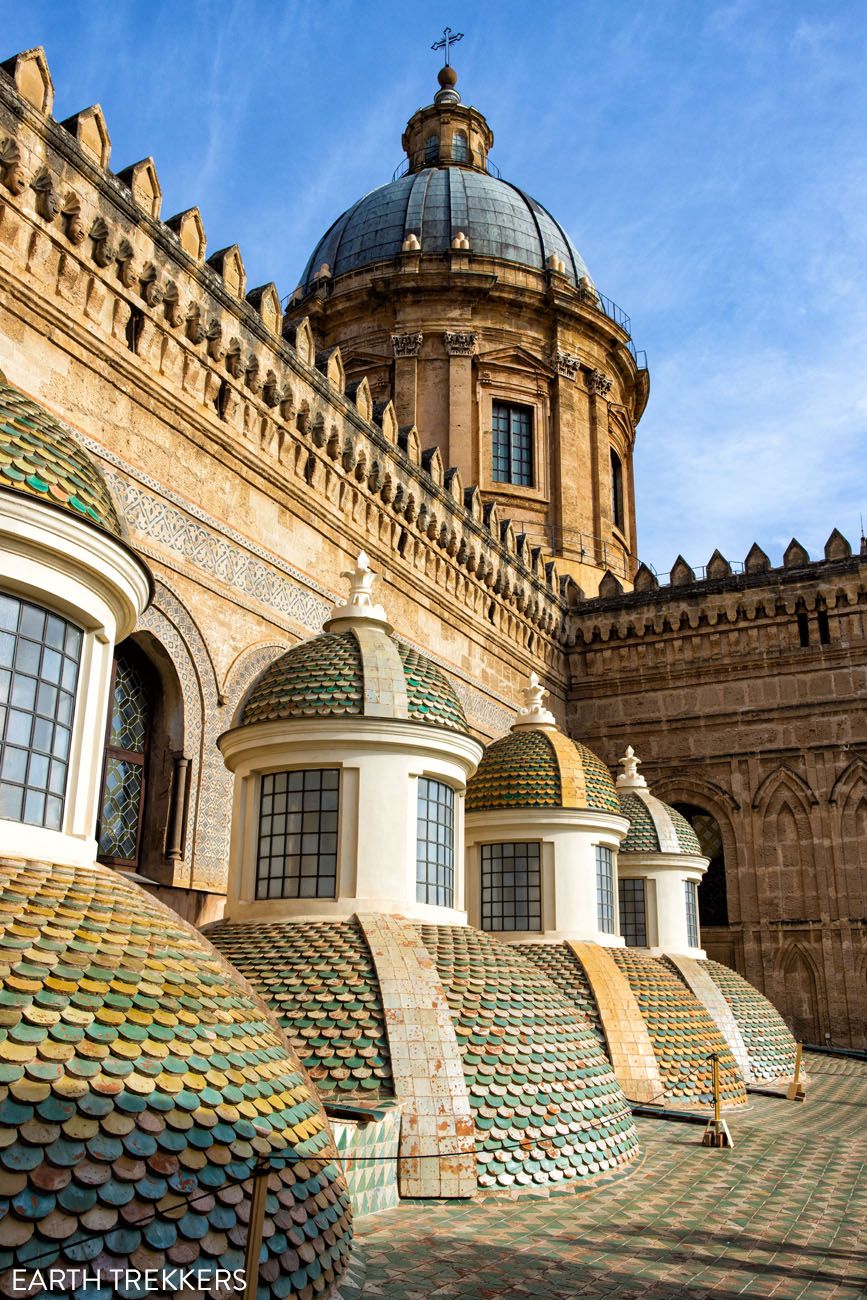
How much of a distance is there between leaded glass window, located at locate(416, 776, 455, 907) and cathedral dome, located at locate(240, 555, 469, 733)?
1.83 ft

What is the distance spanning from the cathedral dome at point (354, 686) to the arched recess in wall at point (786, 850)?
14207 mm

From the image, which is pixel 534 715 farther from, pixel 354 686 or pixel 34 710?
pixel 34 710

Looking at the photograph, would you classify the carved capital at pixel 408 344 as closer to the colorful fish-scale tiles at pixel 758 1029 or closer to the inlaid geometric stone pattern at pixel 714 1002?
the colorful fish-scale tiles at pixel 758 1029

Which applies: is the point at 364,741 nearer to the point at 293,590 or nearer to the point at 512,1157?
the point at 512,1157

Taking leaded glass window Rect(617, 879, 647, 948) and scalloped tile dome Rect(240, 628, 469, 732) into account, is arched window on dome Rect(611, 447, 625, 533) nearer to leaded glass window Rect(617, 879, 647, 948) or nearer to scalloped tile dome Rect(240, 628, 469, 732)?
leaded glass window Rect(617, 879, 647, 948)

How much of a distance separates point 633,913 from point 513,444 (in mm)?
15093

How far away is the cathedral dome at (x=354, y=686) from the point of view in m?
9.08

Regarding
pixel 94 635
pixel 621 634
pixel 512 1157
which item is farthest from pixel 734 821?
pixel 94 635

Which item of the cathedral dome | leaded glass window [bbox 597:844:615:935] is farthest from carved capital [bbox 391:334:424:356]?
the cathedral dome

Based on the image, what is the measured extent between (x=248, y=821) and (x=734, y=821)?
15.6 meters

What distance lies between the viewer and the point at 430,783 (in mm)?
9398

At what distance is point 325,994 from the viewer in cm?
790

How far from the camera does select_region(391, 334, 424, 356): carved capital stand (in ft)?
92.1

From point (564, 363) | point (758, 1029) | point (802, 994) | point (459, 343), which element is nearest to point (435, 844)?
point (758, 1029)
